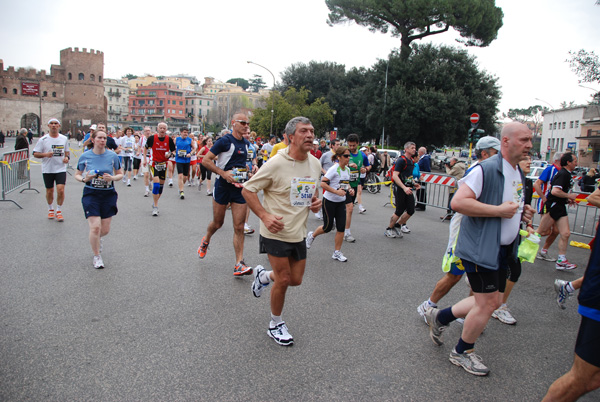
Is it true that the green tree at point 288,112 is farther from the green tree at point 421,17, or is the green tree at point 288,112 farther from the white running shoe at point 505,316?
the white running shoe at point 505,316

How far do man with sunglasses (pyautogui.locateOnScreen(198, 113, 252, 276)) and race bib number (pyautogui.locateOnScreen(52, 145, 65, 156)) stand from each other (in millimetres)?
4380

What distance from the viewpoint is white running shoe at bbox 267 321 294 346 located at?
362cm

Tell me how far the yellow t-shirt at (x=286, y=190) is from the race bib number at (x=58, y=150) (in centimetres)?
640

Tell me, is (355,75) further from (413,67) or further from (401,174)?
(401,174)

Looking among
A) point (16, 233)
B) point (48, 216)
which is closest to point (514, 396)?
point (16, 233)

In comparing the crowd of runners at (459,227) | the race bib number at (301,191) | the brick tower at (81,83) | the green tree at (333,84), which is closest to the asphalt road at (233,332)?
the crowd of runners at (459,227)

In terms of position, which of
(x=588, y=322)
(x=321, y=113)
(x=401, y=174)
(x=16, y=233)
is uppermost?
(x=321, y=113)

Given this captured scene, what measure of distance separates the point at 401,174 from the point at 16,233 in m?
7.26

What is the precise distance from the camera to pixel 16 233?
7293 mm

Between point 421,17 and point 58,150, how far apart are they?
105 feet

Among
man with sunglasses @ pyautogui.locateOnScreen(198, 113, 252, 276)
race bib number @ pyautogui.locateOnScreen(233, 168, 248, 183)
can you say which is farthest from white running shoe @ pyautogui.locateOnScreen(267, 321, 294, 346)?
race bib number @ pyautogui.locateOnScreen(233, 168, 248, 183)

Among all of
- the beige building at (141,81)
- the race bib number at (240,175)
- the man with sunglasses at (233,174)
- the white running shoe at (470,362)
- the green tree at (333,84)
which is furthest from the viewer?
the beige building at (141,81)

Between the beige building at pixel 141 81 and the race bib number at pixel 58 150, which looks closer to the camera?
the race bib number at pixel 58 150

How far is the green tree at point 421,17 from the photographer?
1278 inches
